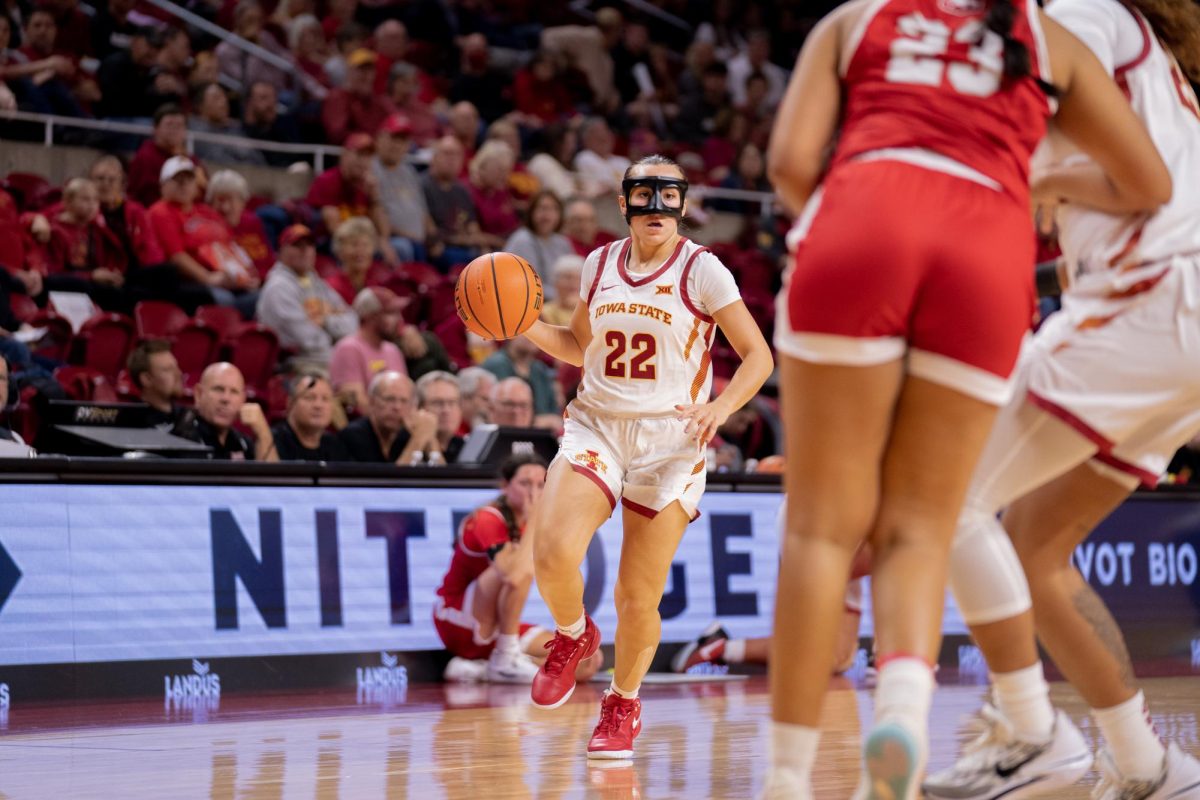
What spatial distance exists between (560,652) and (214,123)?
8.55 meters

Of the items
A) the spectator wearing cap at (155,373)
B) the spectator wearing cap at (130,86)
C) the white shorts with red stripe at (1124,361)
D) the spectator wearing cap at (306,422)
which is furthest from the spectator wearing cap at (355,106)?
the white shorts with red stripe at (1124,361)

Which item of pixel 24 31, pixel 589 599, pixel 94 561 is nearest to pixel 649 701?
pixel 589 599

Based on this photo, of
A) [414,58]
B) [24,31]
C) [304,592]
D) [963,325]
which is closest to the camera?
[963,325]

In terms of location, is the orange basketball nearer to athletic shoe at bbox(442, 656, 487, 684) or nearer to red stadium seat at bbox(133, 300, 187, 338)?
athletic shoe at bbox(442, 656, 487, 684)

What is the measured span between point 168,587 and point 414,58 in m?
9.98

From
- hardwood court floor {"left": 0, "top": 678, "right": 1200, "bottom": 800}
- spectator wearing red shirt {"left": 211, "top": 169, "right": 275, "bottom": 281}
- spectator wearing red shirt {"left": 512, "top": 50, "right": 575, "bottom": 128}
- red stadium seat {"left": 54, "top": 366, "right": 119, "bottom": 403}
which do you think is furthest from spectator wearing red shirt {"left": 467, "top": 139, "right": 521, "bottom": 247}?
hardwood court floor {"left": 0, "top": 678, "right": 1200, "bottom": 800}

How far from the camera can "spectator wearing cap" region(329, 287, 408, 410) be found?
11.0 meters

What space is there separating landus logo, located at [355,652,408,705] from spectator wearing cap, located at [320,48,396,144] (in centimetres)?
688

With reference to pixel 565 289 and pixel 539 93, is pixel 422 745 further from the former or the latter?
pixel 539 93

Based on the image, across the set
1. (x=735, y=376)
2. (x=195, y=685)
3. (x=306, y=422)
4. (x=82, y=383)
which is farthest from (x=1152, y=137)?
(x=82, y=383)

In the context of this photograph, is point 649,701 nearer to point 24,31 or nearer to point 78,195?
point 78,195

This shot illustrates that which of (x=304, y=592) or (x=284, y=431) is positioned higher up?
(x=284, y=431)

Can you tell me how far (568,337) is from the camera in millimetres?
6344

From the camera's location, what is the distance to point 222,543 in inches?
326
